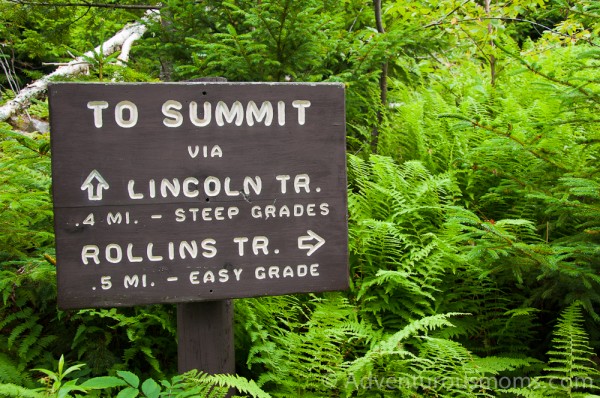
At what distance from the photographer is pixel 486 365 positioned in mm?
2607

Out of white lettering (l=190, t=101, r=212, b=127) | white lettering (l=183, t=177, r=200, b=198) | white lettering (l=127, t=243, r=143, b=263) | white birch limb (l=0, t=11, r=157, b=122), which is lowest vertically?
white lettering (l=127, t=243, r=143, b=263)

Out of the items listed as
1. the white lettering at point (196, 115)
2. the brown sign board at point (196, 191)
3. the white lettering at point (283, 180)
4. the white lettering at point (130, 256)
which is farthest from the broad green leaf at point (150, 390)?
the white lettering at point (196, 115)

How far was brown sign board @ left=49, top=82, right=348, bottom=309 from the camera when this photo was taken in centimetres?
185

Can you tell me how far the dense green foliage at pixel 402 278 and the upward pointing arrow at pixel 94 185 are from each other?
0.66 m

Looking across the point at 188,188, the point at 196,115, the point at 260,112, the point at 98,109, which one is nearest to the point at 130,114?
the point at 98,109

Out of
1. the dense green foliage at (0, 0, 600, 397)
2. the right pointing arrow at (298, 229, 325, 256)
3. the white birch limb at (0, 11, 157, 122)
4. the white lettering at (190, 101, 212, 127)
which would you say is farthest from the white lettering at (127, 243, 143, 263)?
the white birch limb at (0, 11, 157, 122)

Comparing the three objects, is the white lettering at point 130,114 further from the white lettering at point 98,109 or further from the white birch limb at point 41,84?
the white birch limb at point 41,84

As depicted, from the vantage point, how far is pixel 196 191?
75.5 inches

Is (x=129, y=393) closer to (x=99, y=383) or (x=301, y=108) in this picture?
(x=99, y=383)

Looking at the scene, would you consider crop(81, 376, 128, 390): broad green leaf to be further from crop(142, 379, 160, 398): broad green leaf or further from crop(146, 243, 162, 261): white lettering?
crop(146, 243, 162, 261): white lettering

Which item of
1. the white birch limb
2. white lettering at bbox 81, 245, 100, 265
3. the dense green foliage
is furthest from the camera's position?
the white birch limb

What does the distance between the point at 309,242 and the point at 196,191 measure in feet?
1.61

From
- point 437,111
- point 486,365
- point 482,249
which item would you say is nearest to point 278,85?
point 482,249

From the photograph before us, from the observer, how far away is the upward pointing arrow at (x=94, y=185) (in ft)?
6.11
